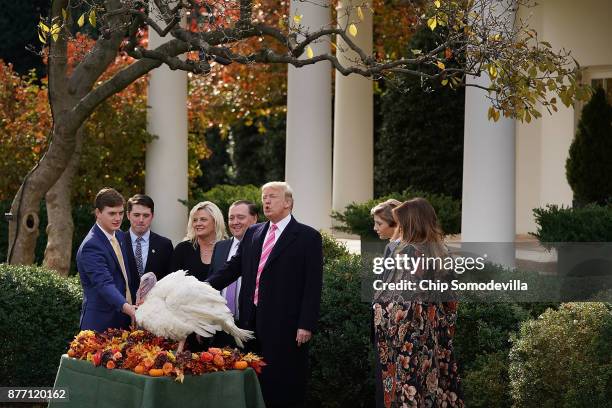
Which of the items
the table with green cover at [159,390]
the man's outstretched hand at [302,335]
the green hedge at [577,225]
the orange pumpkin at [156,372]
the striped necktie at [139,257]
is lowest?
the table with green cover at [159,390]

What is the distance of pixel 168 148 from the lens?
1678cm

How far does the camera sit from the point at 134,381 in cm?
683

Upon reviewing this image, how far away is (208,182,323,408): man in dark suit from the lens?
785 centimetres

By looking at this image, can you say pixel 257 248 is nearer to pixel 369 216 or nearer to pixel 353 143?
pixel 369 216

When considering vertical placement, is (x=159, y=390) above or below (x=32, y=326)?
below

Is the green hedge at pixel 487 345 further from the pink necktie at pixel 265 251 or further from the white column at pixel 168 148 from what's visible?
the white column at pixel 168 148

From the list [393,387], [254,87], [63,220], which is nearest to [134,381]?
[393,387]

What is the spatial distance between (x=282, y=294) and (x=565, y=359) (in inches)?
75.9

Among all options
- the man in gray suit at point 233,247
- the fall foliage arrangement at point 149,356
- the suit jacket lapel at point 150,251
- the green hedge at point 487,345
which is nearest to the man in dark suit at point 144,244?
the suit jacket lapel at point 150,251

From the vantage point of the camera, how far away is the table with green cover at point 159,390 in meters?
6.75

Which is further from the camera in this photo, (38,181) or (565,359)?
(38,181)

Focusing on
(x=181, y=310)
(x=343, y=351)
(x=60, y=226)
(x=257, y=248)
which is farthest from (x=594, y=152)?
(x=181, y=310)

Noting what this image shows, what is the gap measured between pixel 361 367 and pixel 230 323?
2.43 m

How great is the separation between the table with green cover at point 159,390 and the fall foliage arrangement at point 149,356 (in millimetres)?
47
